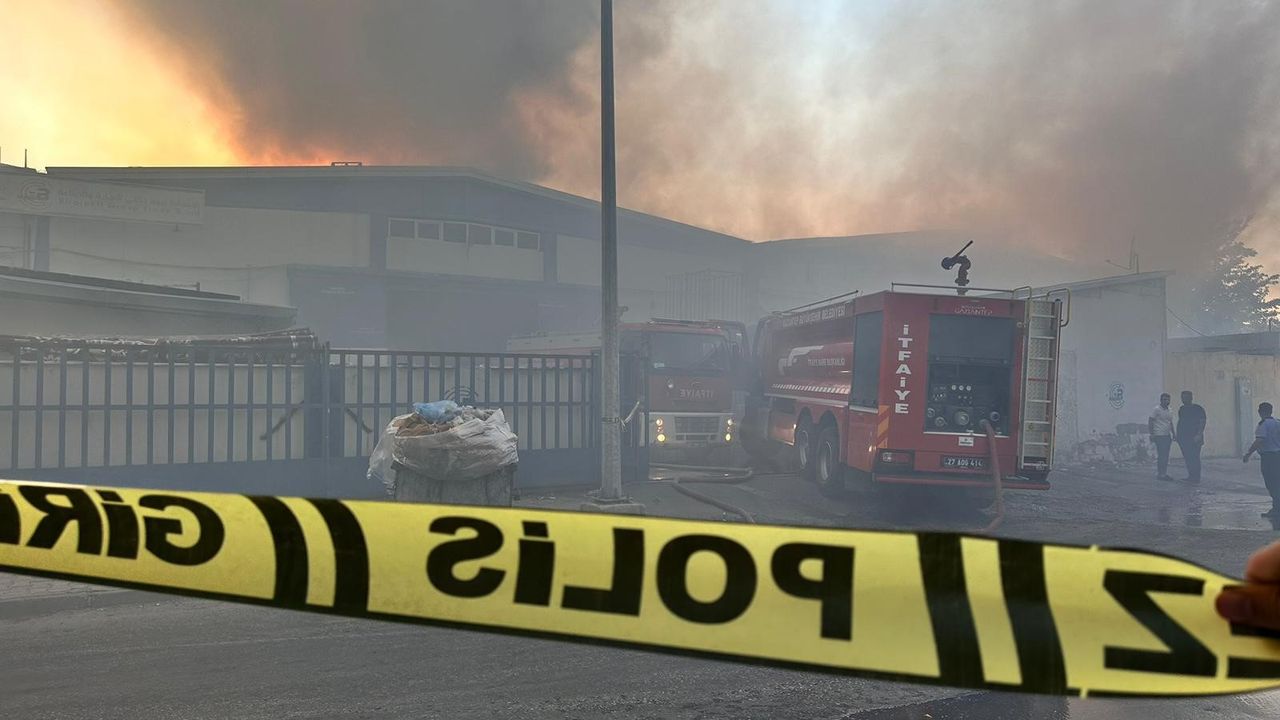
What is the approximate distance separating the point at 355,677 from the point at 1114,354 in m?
19.8

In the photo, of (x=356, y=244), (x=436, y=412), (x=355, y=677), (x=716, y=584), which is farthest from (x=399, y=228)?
(x=716, y=584)

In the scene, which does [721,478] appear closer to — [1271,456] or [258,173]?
[1271,456]

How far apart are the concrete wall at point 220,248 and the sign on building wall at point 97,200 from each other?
437 mm

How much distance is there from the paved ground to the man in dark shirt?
12.6 m

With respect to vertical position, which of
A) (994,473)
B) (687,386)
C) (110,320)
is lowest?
(994,473)

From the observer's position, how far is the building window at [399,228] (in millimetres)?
26000

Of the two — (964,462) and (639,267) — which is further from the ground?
(639,267)

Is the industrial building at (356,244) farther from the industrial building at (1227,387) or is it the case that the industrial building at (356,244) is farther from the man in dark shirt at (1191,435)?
the man in dark shirt at (1191,435)

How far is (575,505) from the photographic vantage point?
1045 centimetres

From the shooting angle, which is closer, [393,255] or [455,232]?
[393,255]

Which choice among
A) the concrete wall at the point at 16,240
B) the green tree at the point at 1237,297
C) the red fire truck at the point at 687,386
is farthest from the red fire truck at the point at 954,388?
Result: the green tree at the point at 1237,297

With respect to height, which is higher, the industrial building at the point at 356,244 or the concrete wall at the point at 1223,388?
the industrial building at the point at 356,244

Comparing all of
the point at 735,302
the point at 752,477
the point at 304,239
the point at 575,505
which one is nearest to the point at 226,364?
the point at 575,505

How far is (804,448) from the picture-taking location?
13.3m
